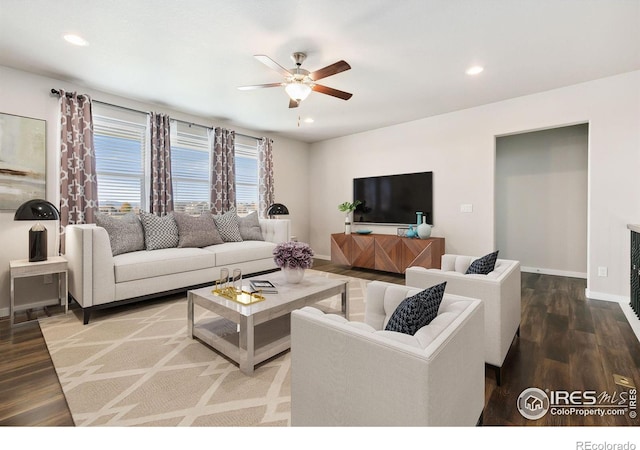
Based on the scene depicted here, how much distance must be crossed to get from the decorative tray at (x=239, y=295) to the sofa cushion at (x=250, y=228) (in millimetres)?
2216

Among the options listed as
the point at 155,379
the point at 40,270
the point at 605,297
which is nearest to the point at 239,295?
the point at 155,379

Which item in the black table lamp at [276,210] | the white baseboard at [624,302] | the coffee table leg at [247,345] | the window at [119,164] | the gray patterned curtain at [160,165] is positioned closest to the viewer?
the coffee table leg at [247,345]

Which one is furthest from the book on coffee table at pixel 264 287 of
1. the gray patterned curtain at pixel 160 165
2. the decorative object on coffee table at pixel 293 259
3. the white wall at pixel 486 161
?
the white wall at pixel 486 161

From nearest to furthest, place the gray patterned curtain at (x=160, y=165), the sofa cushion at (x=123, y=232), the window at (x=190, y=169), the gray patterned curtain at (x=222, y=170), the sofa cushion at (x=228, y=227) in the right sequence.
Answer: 1. the sofa cushion at (x=123, y=232)
2. the gray patterned curtain at (x=160, y=165)
3. the sofa cushion at (x=228, y=227)
4. the window at (x=190, y=169)
5. the gray patterned curtain at (x=222, y=170)

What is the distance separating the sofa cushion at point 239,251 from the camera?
369 cm

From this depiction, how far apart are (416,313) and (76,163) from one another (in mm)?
3977

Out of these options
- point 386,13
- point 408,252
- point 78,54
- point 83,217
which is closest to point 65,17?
point 78,54

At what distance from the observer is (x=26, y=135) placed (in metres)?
3.05

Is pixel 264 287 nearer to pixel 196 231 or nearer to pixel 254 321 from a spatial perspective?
pixel 254 321

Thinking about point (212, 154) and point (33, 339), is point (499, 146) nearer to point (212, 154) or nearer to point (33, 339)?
point (212, 154)

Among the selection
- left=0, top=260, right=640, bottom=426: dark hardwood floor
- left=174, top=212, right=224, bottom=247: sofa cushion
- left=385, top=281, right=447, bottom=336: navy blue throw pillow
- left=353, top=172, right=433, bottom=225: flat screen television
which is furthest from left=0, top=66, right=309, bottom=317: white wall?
left=385, top=281, right=447, bottom=336: navy blue throw pillow

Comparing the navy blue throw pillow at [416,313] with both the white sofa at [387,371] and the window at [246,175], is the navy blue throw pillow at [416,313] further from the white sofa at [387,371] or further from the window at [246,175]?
the window at [246,175]

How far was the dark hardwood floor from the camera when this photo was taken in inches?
58.2

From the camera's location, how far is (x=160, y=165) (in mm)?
4031
